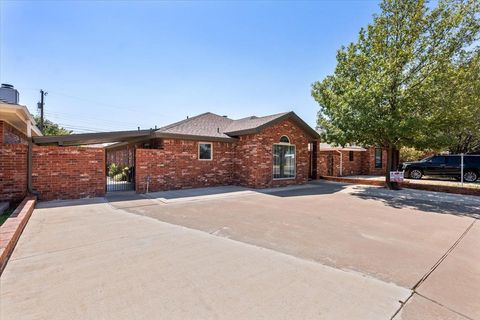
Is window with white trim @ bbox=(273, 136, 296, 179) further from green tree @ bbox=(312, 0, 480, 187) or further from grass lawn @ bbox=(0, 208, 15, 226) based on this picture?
grass lawn @ bbox=(0, 208, 15, 226)

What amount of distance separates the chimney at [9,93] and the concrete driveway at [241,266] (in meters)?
6.37

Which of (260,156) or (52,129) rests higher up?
(52,129)

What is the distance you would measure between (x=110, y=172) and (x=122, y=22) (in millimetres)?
12789

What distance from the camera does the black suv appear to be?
15.2 m

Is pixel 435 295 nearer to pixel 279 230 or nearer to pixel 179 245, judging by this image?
pixel 279 230

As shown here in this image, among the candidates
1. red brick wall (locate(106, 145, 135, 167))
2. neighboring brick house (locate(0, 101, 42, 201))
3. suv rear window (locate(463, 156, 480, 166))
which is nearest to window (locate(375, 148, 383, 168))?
suv rear window (locate(463, 156, 480, 166))

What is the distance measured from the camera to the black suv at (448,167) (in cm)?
1524

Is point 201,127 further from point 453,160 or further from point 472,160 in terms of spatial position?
point 472,160

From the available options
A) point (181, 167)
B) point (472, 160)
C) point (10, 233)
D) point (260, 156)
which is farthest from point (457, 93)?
point (10, 233)

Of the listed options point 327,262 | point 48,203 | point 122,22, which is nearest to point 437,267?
point 327,262

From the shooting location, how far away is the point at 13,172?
8.23m

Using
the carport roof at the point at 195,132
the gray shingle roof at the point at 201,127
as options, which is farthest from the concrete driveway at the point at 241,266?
the gray shingle roof at the point at 201,127

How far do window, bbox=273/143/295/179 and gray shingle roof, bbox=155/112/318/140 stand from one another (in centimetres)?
160

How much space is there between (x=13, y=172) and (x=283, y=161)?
11.9m
